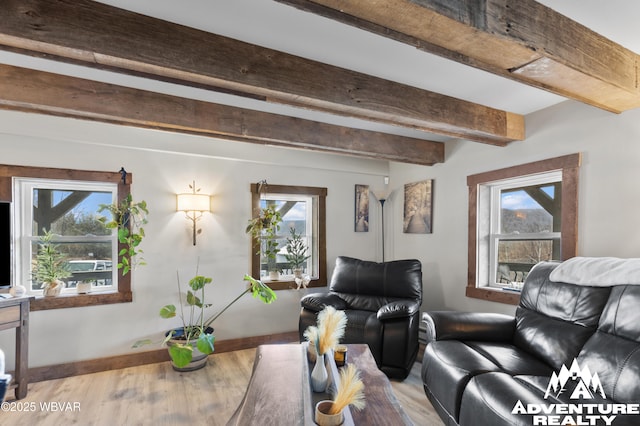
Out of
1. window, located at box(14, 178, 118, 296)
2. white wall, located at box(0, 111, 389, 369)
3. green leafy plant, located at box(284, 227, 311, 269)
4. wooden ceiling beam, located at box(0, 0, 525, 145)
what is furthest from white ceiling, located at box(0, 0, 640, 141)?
green leafy plant, located at box(284, 227, 311, 269)

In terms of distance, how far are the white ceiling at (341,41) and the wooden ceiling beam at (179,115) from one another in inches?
3.0

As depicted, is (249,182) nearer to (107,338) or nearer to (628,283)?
(107,338)

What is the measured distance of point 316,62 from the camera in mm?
2088

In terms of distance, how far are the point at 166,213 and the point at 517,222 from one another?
359 centimetres

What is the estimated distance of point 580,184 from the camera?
2.63 metres

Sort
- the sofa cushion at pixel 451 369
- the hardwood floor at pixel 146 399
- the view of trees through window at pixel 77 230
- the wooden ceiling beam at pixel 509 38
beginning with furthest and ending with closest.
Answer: the view of trees through window at pixel 77 230 < the hardwood floor at pixel 146 399 < the sofa cushion at pixel 451 369 < the wooden ceiling beam at pixel 509 38

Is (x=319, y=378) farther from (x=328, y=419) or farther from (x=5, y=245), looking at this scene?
(x=5, y=245)

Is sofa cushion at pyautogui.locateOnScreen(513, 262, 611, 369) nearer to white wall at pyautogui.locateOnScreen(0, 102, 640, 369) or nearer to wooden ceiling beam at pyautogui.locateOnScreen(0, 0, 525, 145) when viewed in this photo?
white wall at pyautogui.locateOnScreen(0, 102, 640, 369)

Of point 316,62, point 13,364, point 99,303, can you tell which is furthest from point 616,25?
point 13,364

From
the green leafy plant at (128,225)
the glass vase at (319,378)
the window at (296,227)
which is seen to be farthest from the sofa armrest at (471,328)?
the green leafy plant at (128,225)

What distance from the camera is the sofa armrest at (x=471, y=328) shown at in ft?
8.18

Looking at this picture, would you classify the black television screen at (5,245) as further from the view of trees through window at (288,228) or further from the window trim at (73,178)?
the view of trees through window at (288,228)

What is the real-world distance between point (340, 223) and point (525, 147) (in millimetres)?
2288

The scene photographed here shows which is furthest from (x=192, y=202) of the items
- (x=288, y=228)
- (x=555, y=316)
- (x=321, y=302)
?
(x=555, y=316)
